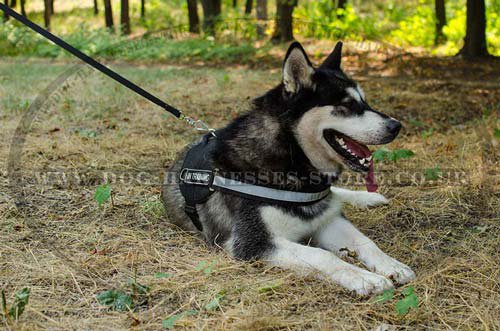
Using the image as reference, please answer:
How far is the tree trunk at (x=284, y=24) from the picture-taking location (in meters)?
15.2

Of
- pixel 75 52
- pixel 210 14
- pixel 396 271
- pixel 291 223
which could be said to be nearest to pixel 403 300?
pixel 396 271

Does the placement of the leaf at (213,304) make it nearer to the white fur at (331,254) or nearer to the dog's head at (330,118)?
the white fur at (331,254)

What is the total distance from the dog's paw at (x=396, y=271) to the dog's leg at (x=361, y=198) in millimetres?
1253

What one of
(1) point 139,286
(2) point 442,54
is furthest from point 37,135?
(2) point 442,54

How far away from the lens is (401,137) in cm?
689

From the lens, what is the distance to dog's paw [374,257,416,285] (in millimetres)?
3160

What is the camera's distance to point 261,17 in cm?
1677

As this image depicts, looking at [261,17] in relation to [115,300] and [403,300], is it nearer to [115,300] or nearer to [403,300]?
[115,300]

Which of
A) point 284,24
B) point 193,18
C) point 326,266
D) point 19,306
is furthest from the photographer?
point 193,18

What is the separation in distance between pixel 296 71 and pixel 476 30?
9.31m

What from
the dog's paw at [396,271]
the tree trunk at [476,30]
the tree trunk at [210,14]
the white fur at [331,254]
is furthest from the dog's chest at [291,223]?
the tree trunk at [210,14]

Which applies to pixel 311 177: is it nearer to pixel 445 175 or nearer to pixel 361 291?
pixel 361 291

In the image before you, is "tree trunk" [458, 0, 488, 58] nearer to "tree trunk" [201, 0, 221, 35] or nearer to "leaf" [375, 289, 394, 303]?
"tree trunk" [201, 0, 221, 35]

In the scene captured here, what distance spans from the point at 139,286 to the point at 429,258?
1.93 m
